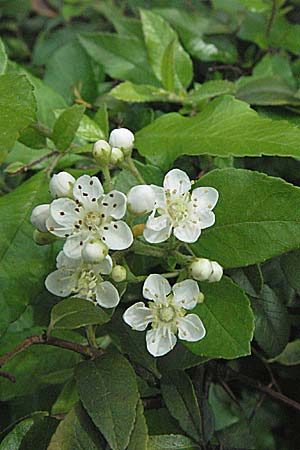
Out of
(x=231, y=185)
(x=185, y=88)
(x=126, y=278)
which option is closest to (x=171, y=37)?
(x=185, y=88)

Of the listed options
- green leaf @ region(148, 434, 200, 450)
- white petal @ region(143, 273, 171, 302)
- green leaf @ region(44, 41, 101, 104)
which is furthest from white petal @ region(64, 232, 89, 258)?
green leaf @ region(44, 41, 101, 104)

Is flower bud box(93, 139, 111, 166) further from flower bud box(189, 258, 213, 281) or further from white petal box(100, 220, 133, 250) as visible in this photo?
flower bud box(189, 258, 213, 281)

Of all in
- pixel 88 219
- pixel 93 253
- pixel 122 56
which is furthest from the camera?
pixel 122 56

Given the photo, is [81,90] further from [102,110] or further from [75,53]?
[102,110]

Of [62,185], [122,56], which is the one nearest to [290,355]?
[62,185]

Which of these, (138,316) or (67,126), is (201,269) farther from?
(67,126)

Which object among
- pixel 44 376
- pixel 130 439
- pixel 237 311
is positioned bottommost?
pixel 44 376

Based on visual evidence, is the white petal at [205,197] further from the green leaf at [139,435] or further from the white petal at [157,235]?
the green leaf at [139,435]
